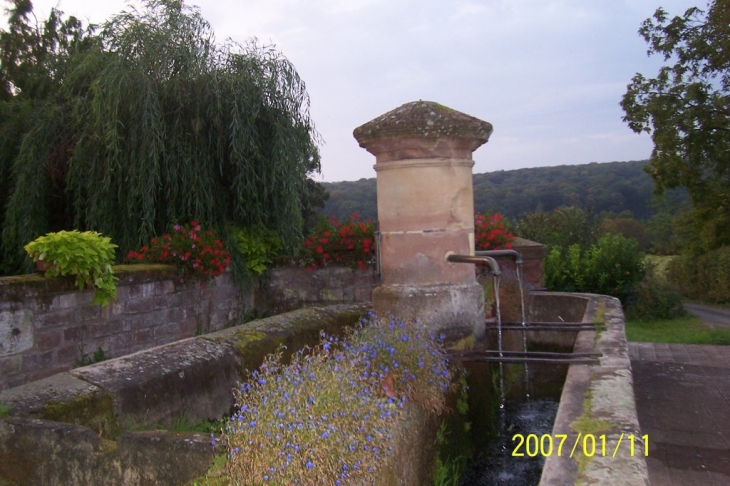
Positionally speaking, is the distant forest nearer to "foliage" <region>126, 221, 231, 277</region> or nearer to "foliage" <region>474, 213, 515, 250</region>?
"foliage" <region>474, 213, 515, 250</region>

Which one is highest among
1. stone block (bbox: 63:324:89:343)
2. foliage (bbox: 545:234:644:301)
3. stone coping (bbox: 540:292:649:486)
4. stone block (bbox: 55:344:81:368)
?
stone block (bbox: 63:324:89:343)

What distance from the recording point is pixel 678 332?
37.7 ft

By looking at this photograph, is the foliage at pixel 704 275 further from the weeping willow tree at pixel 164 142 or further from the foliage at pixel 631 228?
the weeping willow tree at pixel 164 142

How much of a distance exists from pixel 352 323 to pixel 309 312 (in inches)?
12.8

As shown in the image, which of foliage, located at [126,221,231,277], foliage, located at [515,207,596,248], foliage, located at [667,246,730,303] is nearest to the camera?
foliage, located at [126,221,231,277]

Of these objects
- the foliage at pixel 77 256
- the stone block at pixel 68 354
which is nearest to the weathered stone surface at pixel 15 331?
the stone block at pixel 68 354

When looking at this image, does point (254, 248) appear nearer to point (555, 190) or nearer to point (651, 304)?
point (651, 304)

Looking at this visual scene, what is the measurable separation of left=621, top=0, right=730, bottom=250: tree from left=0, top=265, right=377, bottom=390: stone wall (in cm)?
1210

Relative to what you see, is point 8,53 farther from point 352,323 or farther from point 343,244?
point 352,323

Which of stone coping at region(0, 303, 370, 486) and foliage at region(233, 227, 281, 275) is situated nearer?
stone coping at region(0, 303, 370, 486)

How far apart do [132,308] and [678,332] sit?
990 centimetres

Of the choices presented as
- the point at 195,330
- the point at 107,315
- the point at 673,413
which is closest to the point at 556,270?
the point at 673,413

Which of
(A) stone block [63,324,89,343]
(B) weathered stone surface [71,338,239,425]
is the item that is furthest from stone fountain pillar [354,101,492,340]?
(A) stone block [63,324,89,343]

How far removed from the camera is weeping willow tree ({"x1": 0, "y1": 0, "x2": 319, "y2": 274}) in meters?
6.57
